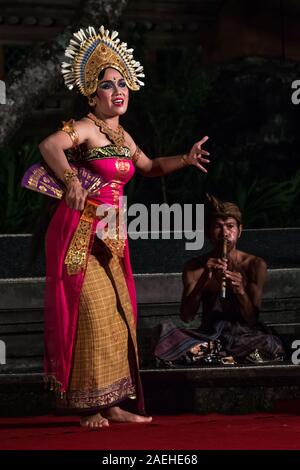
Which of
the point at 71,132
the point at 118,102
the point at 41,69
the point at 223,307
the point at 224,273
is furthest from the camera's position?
the point at 41,69

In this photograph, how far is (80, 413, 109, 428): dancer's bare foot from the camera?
7.64 m

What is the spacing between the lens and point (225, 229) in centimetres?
830

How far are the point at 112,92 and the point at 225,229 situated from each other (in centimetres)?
115

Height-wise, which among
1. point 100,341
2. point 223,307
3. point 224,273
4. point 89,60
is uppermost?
point 89,60

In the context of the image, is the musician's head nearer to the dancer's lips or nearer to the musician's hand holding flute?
the musician's hand holding flute

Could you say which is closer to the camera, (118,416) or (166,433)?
(166,433)

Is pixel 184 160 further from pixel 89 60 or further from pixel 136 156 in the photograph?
pixel 89 60

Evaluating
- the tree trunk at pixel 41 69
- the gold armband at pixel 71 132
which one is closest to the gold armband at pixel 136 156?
the gold armband at pixel 71 132

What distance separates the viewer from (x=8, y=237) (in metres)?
11.9

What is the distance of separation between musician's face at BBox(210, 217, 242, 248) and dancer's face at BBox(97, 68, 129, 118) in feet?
3.29

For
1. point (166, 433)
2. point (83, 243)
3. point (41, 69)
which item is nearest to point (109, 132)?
point (83, 243)

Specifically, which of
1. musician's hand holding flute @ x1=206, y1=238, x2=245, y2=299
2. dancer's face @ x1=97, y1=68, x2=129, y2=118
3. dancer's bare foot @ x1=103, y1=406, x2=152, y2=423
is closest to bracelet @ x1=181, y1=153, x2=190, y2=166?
dancer's face @ x1=97, y1=68, x2=129, y2=118

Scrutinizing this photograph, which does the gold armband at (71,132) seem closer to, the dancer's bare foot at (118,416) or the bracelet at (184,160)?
the bracelet at (184,160)

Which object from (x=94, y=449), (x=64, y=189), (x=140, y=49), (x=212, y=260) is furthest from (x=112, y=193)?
(x=140, y=49)
